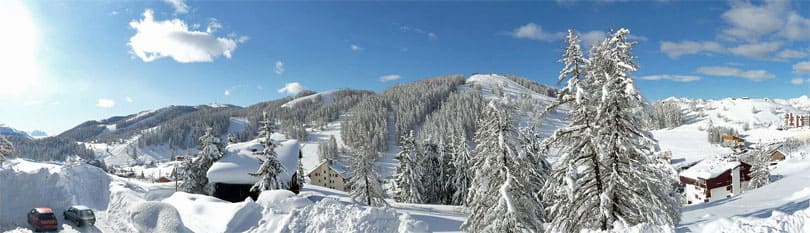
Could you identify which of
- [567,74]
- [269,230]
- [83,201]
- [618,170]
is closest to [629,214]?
[618,170]

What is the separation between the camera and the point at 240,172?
35.1 meters

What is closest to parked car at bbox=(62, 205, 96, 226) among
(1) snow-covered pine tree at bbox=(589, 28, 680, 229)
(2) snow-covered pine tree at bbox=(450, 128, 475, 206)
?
(1) snow-covered pine tree at bbox=(589, 28, 680, 229)

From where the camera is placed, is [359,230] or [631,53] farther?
[359,230]

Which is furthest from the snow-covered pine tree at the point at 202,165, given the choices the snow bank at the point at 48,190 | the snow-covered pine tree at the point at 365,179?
the snow-covered pine tree at the point at 365,179

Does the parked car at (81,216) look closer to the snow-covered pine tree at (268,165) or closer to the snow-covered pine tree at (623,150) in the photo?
the snow-covered pine tree at (268,165)

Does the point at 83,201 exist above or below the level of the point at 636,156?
below

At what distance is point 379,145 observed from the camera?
162 m

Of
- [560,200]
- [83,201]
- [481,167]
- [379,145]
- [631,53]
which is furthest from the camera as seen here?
[379,145]

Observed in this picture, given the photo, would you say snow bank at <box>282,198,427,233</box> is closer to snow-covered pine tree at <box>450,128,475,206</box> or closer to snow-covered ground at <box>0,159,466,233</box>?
snow-covered ground at <box>0,159,466,233</box>

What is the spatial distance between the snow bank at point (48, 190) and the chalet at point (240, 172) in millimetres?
8101

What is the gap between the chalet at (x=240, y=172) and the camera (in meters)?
34.4

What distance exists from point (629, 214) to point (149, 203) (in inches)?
889

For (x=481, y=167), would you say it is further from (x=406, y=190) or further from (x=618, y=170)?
(x=406, y=190)

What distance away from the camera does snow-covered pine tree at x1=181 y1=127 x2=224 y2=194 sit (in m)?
40.9
